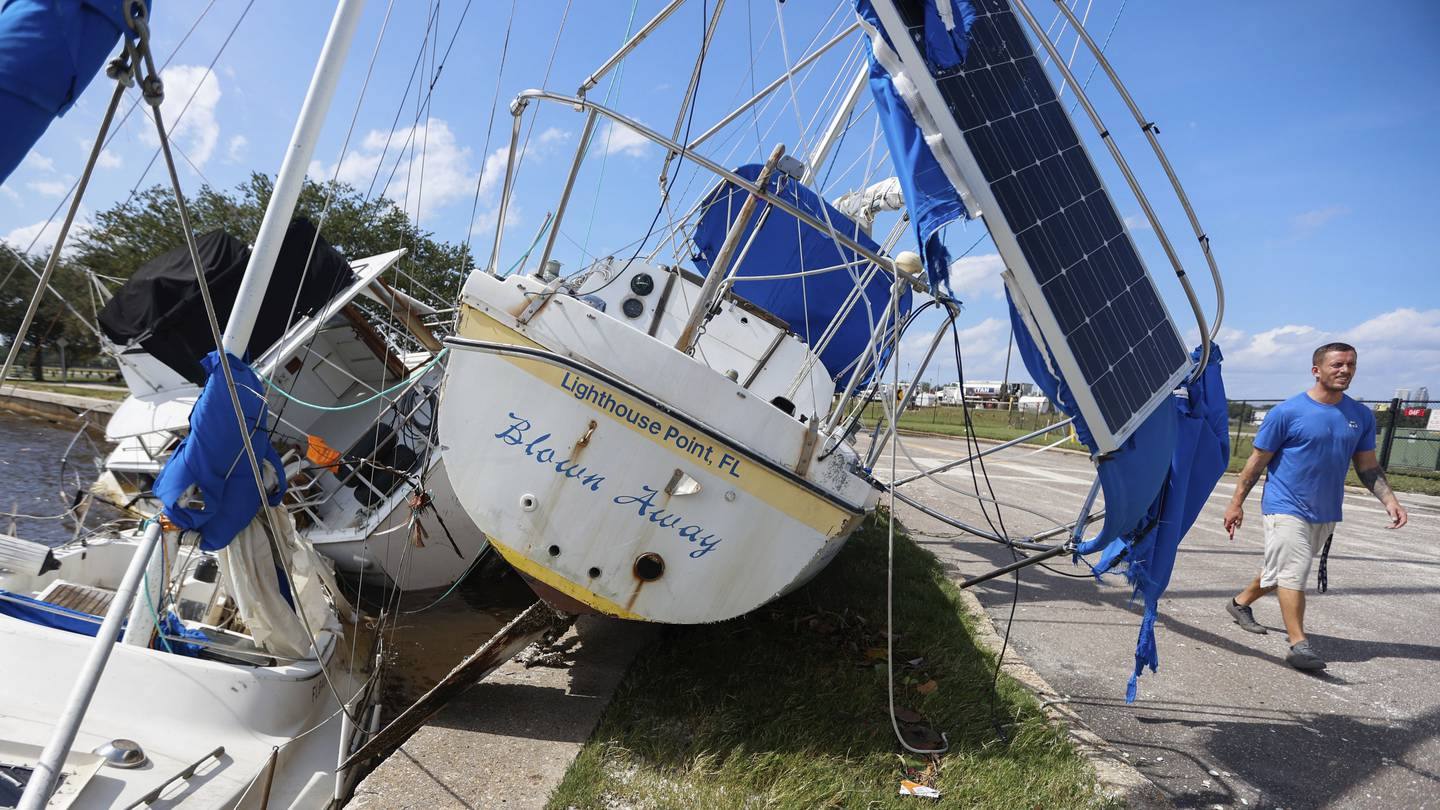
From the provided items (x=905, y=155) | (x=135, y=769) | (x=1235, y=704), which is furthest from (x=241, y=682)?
(x=1235, y=704)

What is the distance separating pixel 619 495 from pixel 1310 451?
13.4 feet

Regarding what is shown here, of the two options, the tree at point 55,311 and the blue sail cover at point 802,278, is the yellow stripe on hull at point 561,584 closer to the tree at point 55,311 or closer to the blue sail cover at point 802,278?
the blue sail cover at point 802,278

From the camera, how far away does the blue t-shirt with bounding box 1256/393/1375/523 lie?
4133 millimetres

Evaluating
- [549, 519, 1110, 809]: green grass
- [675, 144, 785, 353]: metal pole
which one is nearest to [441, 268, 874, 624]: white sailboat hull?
[675, 144, 785, 353]: metal pole

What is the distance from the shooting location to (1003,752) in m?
3.07

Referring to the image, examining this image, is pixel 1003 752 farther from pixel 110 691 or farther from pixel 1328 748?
pixel 110 691

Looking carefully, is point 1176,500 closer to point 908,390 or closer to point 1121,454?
point 1121,454

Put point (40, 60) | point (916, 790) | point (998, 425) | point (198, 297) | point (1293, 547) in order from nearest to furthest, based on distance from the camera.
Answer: point (40, 60) < point (916, 790) < point (1293, 547) < point (198, 297) < point (998, 425)

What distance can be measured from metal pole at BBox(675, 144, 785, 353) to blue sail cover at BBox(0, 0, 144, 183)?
2271 mm

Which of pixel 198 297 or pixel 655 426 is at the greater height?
pixel 198 297

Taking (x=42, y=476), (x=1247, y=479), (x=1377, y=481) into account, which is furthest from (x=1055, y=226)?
(x=42, y=476)

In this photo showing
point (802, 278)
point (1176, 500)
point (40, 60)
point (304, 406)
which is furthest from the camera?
point (802, 278)

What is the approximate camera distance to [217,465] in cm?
294

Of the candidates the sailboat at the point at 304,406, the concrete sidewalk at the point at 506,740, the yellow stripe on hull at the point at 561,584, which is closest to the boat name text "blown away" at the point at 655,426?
the yellow stripe on hull at the point at 561,584
